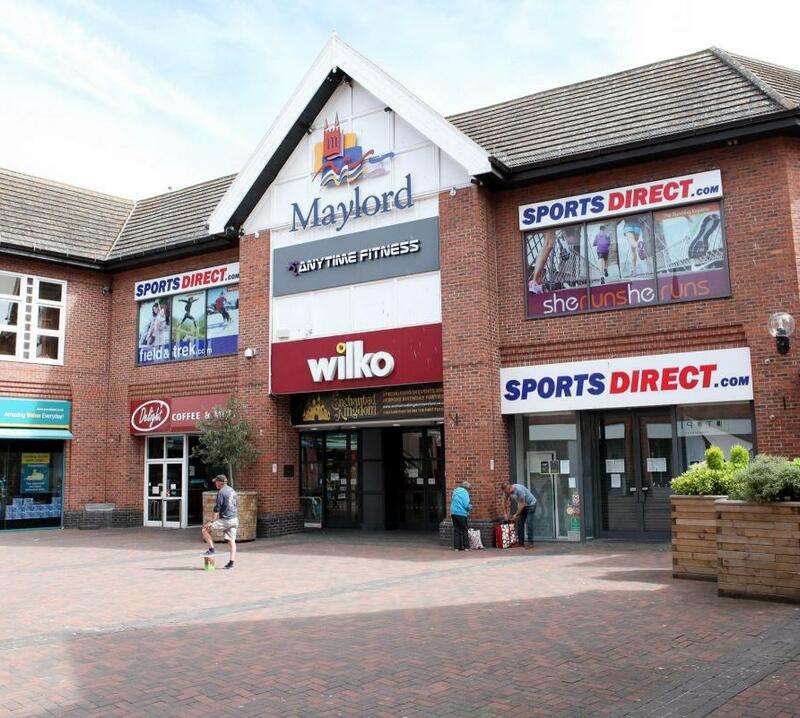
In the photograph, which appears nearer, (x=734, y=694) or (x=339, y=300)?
(x=734, y=694)

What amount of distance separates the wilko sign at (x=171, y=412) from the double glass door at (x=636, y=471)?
9497mm

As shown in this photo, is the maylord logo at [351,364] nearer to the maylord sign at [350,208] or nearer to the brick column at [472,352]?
the brick column at [472,352]

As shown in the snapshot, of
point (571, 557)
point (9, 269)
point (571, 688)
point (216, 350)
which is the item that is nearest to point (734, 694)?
point (571, 688)

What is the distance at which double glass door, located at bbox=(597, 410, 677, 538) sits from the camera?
49.6 feet

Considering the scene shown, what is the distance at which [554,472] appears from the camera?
1606cm

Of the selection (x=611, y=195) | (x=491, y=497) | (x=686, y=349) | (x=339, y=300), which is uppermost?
(x=611, y=195)

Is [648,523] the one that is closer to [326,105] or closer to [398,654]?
[398,654]

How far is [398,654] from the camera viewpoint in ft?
23.3

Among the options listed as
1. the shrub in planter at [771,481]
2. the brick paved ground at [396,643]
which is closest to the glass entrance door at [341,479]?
the brick paved ground at [396,643]

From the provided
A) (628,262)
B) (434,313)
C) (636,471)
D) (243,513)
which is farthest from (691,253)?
(243,513)

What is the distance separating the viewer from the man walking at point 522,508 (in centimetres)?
1527

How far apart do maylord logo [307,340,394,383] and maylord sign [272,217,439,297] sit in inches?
61.1

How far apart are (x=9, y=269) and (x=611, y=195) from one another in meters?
15.7

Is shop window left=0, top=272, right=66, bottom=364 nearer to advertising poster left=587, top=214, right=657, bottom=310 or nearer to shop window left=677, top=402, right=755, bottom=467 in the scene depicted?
advertising poster left=587, top=214, right=657, bottom=310
